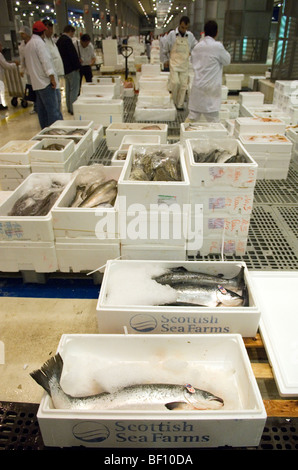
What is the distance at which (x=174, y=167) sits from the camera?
2957mm

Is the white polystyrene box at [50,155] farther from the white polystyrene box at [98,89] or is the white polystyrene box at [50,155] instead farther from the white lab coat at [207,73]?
the white polystyrene box at [98,89]

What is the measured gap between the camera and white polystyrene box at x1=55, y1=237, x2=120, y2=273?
102 inches

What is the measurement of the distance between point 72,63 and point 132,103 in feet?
5.41

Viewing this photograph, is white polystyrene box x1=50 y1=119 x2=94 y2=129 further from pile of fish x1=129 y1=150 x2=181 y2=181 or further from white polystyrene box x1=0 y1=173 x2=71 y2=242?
white polystyrene box x1=0 y1=173 x2=71 y2=242

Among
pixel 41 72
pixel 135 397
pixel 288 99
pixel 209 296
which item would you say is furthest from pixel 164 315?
pixel 288 99

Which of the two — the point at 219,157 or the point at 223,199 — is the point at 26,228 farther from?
the point at 219,157

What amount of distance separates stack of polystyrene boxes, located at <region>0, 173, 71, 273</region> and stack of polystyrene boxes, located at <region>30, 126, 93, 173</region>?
1.11 m

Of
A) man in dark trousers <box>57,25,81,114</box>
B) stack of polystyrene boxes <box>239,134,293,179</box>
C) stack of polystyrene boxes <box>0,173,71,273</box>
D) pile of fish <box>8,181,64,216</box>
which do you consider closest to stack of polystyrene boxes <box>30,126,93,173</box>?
pile of fish <box>8,181,64,216</box>

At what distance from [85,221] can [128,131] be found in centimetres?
245

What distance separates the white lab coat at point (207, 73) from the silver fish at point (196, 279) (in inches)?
147

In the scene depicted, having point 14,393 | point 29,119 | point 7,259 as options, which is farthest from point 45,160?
point 29,119

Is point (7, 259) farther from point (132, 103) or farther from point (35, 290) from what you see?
point (132, 103)

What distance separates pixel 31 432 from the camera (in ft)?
5.47

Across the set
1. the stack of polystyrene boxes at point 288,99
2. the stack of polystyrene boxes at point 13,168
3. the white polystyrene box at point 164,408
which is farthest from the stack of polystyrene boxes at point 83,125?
the white polystyrene box at point 164,408
